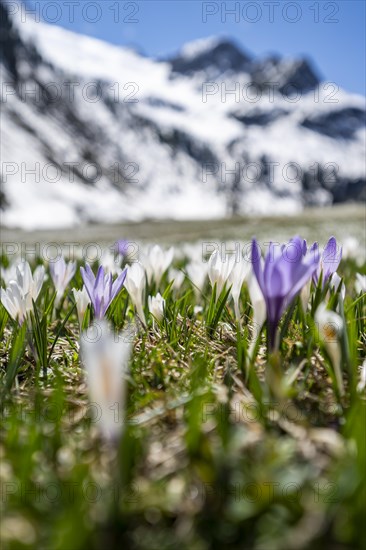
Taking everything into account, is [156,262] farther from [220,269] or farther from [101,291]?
[101,291]

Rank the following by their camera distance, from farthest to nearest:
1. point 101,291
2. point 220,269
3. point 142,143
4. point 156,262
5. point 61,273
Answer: point 142,143
point 156,262
point 61,273
point 220,269
point 101,291

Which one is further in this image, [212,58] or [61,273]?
[212,58]

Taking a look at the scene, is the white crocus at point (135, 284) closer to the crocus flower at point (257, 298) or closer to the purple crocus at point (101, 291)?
the purple crocus at point (101, 291)

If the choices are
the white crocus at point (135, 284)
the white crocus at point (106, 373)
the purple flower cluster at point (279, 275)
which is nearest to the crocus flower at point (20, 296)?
the white crocus at point (135, 284)

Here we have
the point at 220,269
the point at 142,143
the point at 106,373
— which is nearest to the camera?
the point at 106,373

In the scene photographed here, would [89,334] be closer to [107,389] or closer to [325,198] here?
[107,389]

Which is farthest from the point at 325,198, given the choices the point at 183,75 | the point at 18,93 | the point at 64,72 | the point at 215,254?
the point at 215,254

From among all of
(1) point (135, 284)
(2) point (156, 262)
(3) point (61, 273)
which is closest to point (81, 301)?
(1) point (135, 284)
